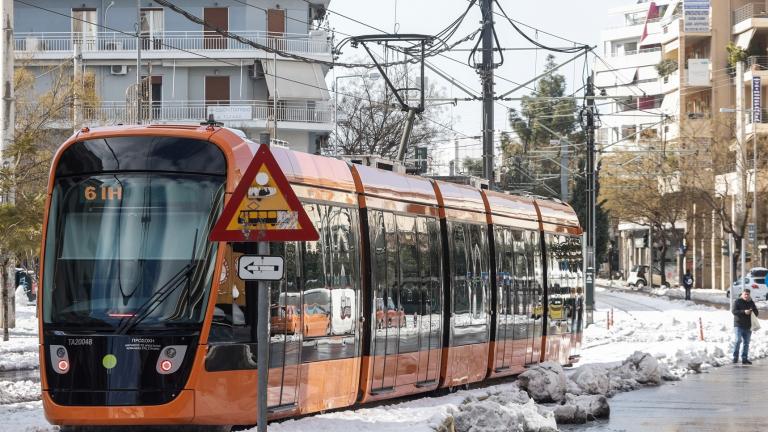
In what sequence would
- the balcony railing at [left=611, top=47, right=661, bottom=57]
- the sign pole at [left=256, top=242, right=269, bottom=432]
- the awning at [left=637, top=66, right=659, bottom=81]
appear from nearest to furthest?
the sign pole at [left=256, top=242, right=269, bottom=432] < the awning at [left=637, top=66, right=659, bottom=81] < the balcony railing at [left=611, top=47, right=661, bottom=57]

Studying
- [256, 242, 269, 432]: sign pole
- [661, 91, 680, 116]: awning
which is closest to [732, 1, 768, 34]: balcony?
[661, 91, 680, 116]: awning

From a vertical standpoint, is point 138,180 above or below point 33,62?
below

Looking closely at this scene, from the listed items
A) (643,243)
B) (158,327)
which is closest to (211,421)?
(158,327)

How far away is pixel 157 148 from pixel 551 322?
14408 mm

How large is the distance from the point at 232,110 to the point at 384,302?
46840mm

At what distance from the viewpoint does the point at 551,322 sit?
1091 inches

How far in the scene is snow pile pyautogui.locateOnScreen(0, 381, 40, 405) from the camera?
21.0 meters

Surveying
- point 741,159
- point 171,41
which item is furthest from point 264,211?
point 741,159

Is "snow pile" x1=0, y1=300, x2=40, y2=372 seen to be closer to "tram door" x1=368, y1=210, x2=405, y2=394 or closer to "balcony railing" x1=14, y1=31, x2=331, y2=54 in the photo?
"tram door" x1=368, y1=210, x2=405, y2=394

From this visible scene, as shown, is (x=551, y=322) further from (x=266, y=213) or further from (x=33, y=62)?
(x=33, y=62)

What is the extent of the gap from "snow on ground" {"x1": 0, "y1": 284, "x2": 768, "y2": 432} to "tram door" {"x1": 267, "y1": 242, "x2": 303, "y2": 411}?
0.30m

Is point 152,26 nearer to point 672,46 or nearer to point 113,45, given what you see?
point 113,45

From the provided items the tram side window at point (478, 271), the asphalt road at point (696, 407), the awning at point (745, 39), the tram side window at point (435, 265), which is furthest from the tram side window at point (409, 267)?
the awning at point (745, 39)

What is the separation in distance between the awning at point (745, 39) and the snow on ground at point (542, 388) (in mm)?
42458
